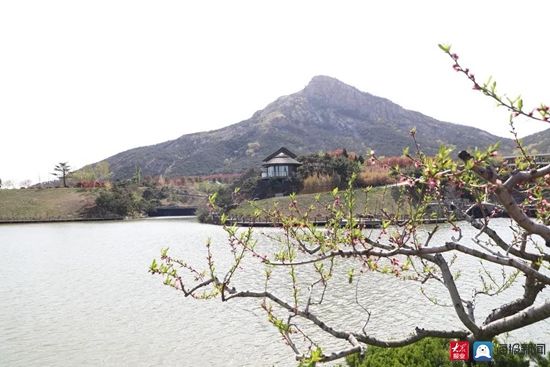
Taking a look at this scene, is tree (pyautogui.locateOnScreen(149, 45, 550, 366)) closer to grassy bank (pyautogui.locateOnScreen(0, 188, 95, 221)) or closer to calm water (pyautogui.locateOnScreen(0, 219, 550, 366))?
calm water (pyautogui.locateOnScreen(0, 219, 550, 366))

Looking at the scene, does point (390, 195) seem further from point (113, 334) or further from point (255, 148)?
point (255, 148)

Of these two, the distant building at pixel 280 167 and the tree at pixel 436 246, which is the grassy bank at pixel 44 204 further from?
the tree at pixel 436 246

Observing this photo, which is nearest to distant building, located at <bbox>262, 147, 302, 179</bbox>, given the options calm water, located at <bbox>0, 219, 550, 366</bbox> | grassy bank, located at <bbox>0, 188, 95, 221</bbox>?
grassy bank, located at <bbox>0, 188, 95, 221</bbox>

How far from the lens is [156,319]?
14703 mm

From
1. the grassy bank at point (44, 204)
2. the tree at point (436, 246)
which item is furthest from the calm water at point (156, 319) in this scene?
the grassy bank at point (44, 204)

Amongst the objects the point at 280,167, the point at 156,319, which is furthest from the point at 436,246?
the point at 280,167

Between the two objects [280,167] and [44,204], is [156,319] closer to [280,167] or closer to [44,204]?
[280,167]

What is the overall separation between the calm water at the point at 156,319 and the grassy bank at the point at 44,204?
57953mm

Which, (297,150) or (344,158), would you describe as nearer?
(344,158)

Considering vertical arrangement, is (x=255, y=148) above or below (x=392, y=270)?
above

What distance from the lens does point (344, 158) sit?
66.4 meters

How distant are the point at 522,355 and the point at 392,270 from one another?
351 centimetres

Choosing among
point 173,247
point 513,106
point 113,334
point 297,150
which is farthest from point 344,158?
point 297,150

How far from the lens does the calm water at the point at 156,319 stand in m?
11.5
